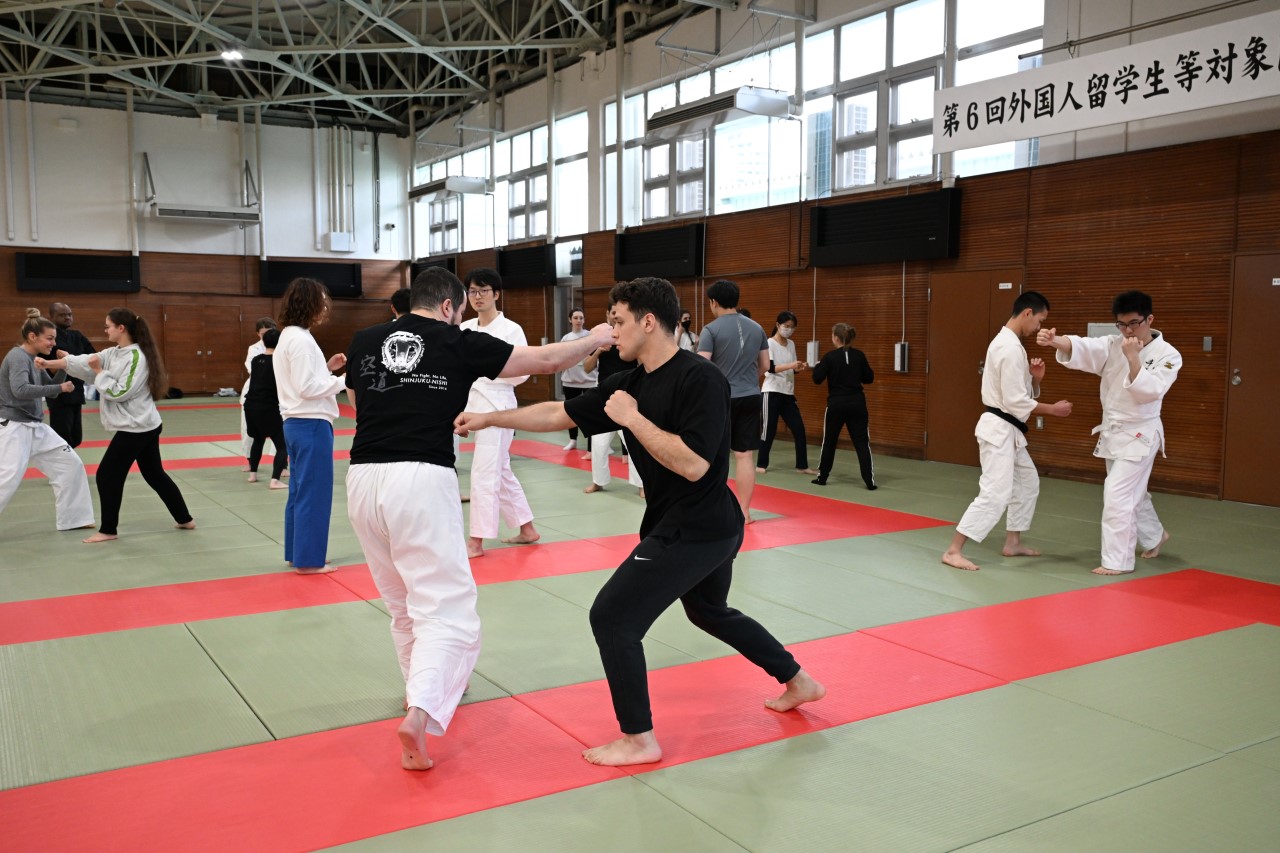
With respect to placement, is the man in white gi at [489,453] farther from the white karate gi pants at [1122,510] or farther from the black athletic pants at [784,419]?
the black athletic pants at [784,419]

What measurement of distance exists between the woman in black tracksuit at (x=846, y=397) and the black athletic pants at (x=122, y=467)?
5763 millimetres

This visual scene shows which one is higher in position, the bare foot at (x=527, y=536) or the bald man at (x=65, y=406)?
the bald man at (x=65, y=406)

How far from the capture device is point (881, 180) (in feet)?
38.7

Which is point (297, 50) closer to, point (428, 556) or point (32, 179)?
point (32, 179)

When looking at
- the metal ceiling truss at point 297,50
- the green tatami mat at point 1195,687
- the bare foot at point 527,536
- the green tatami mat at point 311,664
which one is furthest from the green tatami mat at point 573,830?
the metal ceiling truss at point 297,50

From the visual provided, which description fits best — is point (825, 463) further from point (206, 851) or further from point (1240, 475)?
point (206, 851)

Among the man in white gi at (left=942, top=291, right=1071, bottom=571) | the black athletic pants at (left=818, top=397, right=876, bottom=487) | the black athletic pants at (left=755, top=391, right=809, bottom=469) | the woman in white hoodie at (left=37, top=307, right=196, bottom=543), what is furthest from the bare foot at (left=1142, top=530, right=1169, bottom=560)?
the woman in white hoodie at (left=37, top=307, right=196, bottom=543)

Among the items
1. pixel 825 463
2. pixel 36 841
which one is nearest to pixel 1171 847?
pixel 36 841

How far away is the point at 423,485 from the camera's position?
3158 mm

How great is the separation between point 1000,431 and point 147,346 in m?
5.72

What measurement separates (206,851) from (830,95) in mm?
11958

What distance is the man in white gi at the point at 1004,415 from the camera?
573cm

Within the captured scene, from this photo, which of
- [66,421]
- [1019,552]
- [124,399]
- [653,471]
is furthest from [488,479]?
[66,421]

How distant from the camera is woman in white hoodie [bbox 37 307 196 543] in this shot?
6.34 metres
